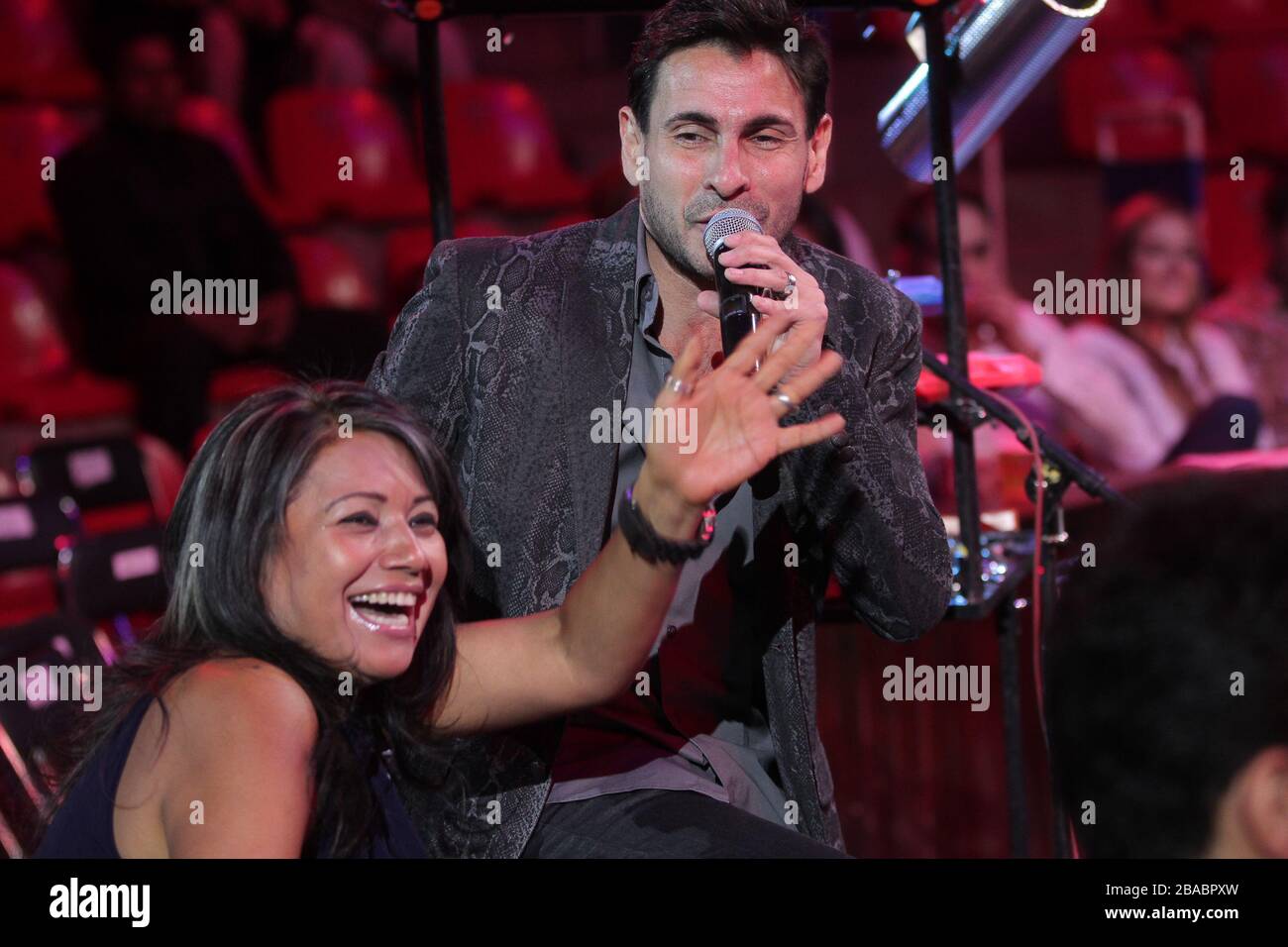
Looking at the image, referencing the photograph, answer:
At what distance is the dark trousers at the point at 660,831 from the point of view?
176 cm

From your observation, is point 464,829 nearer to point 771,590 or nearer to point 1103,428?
point 771,590

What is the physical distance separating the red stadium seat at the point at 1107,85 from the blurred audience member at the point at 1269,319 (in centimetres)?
91

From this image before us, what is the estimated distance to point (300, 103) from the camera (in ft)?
17.0

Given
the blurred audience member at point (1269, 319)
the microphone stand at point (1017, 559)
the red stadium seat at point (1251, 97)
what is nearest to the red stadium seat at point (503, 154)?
the blurred audience member at point (1269, 319)

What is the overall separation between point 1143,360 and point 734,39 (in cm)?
290

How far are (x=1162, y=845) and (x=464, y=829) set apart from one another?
1.10 meters

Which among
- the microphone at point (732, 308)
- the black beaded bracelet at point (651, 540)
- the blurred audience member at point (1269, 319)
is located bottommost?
the black beaded bracelet at point (651, 540)

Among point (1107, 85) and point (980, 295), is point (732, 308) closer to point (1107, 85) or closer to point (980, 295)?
point (980, 295)

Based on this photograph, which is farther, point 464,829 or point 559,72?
point 559,72

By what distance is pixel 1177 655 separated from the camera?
2.76 feet

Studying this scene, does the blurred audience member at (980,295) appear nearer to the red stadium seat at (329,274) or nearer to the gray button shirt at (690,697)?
the red stadium seat at (329,274)

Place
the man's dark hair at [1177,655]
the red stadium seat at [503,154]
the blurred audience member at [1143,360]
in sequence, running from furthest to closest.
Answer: the red stadium seat at [503,154] < the blurred audience member at [1143,360] < the man's dark hair at [1177,655]

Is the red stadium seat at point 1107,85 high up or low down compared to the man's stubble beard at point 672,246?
up

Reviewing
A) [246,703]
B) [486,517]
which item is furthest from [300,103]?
[246,703]
